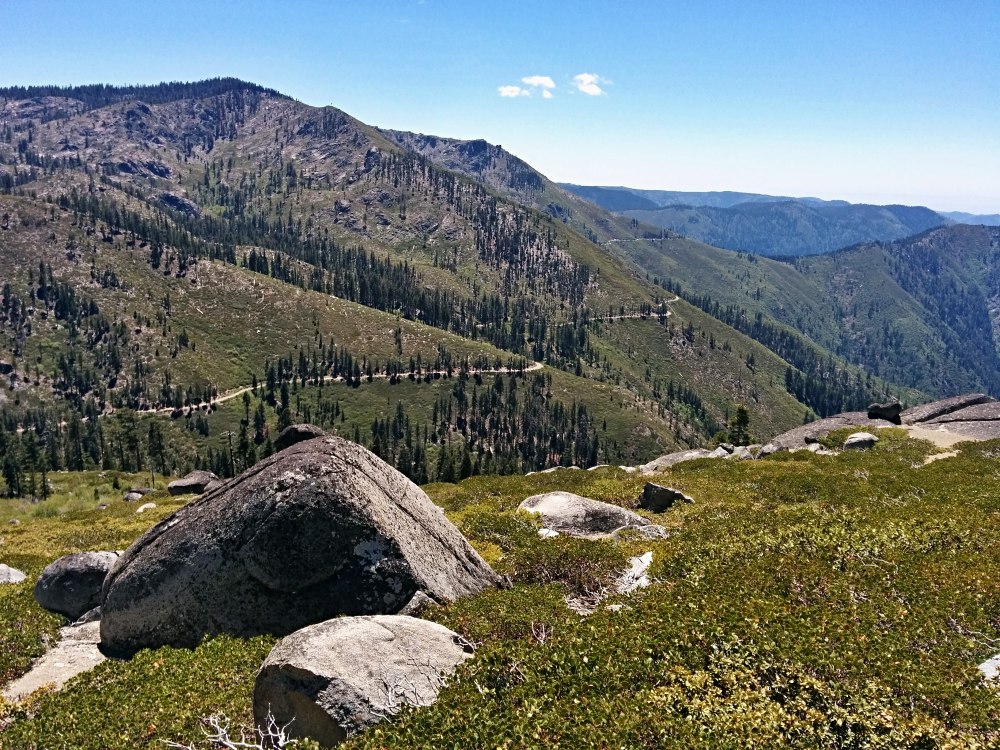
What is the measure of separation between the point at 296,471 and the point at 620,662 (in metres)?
14.1

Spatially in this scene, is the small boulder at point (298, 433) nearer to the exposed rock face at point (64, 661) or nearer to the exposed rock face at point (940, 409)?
the exposed rock face at point (64, 661)

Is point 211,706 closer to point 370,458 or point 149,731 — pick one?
point 149,731

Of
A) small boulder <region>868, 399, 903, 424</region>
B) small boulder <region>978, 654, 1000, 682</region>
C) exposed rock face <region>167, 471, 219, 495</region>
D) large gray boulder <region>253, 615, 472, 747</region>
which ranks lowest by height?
exposed rock face <region>167, 471, 219, 495</region>

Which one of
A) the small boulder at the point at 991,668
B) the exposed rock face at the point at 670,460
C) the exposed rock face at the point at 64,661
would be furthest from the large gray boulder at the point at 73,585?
the exposed rock face at the point at 670,460

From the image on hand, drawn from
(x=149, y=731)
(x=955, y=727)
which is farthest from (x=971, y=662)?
(x=149, y=731)

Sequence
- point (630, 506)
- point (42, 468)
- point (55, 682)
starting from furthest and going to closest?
point (42, 468)
point (630, 506)
point (55, 682)

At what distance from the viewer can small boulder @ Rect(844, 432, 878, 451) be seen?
187 feet

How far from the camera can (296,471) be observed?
22.5 m

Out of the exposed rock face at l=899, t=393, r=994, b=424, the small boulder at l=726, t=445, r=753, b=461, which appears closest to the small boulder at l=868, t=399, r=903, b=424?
the exposed rock face at l=899, t=393, r=994, b=424

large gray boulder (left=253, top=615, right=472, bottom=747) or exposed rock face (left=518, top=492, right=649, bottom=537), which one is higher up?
large gray boulder (left=253, top=615, right=472, bottom=747)

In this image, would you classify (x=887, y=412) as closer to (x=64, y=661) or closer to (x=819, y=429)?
(x=819, y=429)

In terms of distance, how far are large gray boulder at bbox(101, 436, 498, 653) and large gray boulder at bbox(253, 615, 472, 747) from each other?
422 cm

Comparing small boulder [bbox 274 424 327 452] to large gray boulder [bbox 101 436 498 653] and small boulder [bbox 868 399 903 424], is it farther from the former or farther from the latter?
small boulder [bbox 868 399 903 424]

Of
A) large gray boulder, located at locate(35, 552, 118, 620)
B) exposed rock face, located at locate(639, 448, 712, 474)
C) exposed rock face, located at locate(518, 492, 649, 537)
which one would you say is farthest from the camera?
exposed rock face, located at locate(639, 448, 712, 474)
